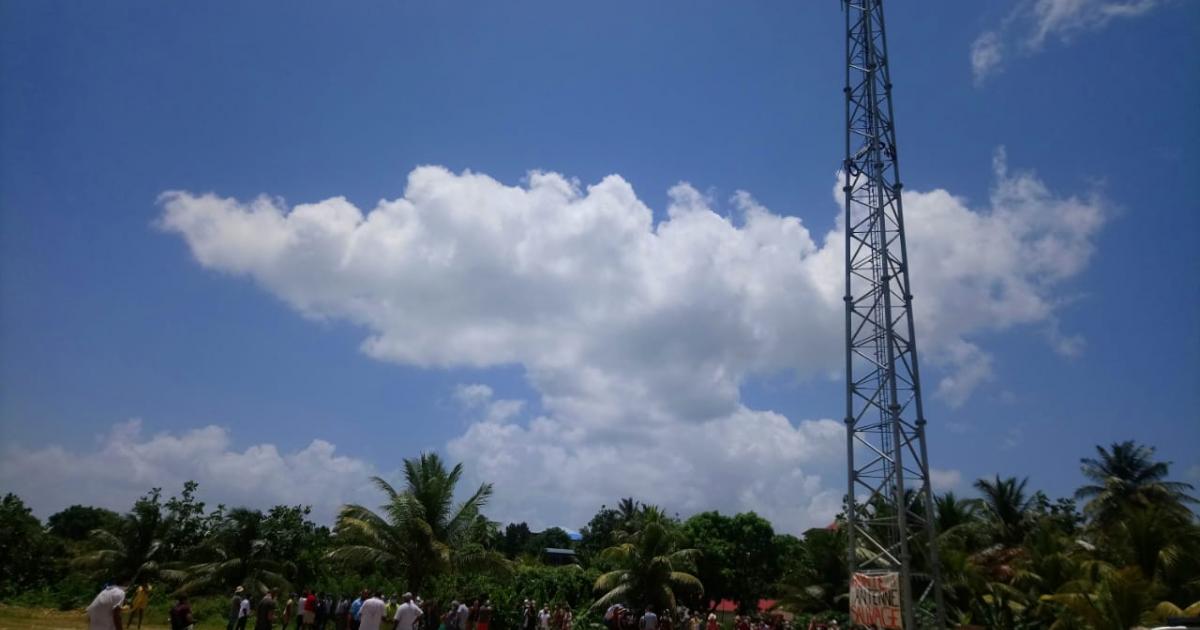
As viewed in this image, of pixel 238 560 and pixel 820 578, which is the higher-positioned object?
pixel 820 578

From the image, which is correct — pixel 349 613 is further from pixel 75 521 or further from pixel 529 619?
pixel 75 521

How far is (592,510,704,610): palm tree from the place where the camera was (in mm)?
28797

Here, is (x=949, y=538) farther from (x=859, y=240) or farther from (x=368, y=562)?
(x=368, y=562)

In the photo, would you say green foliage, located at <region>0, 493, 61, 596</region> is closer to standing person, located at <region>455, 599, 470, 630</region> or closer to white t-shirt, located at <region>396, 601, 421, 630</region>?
standing person, located at <region>455, 599, 470, 630</region>

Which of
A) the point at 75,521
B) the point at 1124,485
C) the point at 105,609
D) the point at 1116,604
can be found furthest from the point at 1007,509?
the point at 75,521

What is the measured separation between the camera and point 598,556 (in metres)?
32.8

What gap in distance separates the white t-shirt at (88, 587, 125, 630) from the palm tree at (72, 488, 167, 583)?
25751 millimetres

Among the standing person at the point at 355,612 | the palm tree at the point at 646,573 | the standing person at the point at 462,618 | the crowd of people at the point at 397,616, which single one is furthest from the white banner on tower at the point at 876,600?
the palm tree at the point at 646,573

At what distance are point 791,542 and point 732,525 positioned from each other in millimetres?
3966

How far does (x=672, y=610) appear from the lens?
2834 centimetres

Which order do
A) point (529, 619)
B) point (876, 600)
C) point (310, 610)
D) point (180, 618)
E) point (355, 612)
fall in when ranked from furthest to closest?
1. point (529, 619)
2. point (310, 610)
3. point (355, 612)
4. point (876, 600)
5. point (180, 618)

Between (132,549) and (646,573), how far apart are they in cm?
2151

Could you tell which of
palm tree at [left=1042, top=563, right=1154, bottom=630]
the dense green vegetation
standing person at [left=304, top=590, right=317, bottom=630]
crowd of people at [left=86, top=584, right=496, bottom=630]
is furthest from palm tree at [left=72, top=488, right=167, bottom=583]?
palm tree at [left=1042, top=563, right=1154, bottom=630]

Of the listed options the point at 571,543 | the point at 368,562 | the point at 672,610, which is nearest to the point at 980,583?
the point at 672,610
